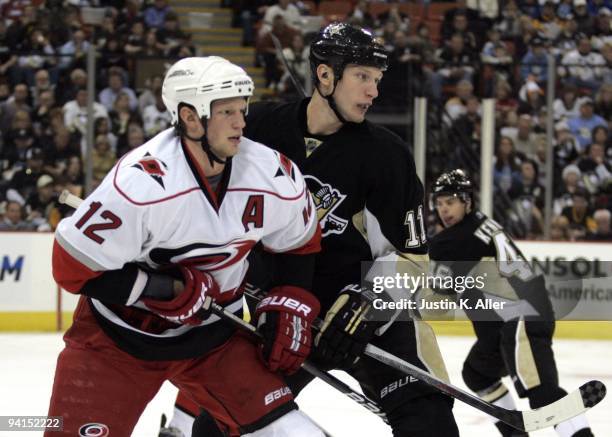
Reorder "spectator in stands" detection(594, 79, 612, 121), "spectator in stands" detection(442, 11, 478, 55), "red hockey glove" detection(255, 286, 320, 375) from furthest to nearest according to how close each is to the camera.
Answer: "spectator in stands" detection(442, 11, 478, 55)
"spectator in stands" detection(594, 79, 612, 121)
"red hockey glove" detection(255, 286, 320, 375)

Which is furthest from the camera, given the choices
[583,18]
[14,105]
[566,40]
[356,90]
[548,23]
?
[548,23]

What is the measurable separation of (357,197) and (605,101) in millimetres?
4983

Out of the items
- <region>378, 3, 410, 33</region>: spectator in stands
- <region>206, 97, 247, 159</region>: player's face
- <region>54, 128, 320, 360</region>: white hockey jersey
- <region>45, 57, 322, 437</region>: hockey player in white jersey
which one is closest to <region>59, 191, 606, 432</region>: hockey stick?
<region>45, 57, 322, 437</region>: hockey player in white jersey

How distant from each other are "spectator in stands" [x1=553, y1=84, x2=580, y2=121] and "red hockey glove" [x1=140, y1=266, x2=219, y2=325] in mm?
5284

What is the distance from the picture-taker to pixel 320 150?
10.6 ft

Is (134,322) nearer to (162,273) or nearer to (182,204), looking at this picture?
(162,273)

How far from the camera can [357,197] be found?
10.5 ft

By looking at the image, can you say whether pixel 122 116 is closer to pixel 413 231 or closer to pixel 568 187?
pixel 568 187

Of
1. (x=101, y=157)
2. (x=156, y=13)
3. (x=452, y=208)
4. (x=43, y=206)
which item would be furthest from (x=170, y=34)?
(x=452, y=208)

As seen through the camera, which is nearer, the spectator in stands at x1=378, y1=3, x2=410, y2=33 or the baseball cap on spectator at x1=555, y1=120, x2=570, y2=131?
the baseball cap on spectator at x1=555, y1=120, x2=570, y2=131

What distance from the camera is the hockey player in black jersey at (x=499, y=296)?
408 centimetres

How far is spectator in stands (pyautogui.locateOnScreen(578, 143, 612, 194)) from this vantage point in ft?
25.1

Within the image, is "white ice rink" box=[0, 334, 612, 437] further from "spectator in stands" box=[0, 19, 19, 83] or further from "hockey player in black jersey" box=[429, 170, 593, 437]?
"spectator in stands" box=[0, 19, 19, 83]

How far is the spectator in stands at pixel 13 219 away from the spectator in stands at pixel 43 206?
0.13 feet
